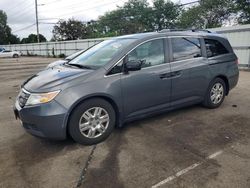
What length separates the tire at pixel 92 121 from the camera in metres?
3.51

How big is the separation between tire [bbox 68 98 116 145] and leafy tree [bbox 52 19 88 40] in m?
48.8

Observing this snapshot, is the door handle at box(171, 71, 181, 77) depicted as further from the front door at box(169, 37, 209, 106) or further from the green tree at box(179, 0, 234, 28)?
the green tree at box(179, 0, 234, 28)

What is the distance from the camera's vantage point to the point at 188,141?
3.75m

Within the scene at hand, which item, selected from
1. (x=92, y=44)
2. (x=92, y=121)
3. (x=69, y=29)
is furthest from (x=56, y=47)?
(x=92, y=121)

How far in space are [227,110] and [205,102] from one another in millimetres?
525

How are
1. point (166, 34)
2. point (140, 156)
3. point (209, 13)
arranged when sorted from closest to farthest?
point (140, 156), point (166, 34), point (209, 13)

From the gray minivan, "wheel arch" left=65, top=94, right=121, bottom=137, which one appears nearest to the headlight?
the gray minivan

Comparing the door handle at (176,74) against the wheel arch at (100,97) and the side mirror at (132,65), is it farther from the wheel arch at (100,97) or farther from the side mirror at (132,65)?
the wheel arch at (100,97)

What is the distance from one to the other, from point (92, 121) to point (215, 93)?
9.79 feet

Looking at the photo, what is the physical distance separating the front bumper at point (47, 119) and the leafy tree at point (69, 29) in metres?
48.9

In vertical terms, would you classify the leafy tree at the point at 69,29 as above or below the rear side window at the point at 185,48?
above

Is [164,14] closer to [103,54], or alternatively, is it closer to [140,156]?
[103,54]

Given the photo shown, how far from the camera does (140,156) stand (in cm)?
333

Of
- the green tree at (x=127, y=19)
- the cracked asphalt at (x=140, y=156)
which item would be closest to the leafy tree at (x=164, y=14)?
the green tree at (x=127, y=19)
